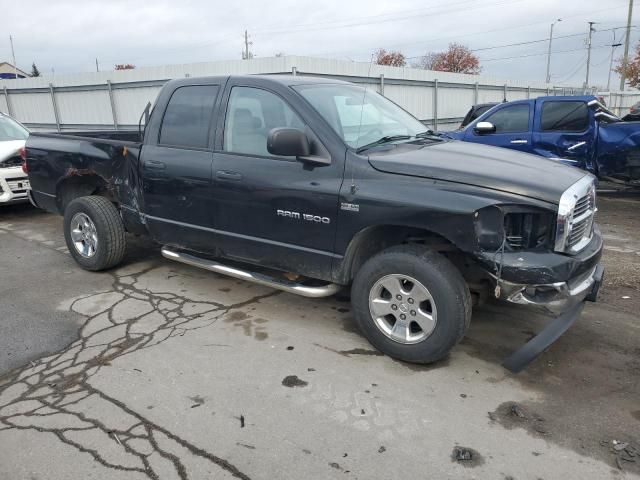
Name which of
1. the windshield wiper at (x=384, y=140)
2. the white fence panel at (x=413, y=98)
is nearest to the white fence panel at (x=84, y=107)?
the white fence panel at (x=413, y=98)

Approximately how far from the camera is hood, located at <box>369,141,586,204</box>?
3.13 metres

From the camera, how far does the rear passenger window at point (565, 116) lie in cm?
841

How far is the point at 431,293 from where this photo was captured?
3287mm

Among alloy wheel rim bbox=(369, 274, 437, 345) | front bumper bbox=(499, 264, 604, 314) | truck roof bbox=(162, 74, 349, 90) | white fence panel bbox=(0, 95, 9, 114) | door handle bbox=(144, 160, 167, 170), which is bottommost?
alloy wheel rim bbox=(369, 274, 437, 345)

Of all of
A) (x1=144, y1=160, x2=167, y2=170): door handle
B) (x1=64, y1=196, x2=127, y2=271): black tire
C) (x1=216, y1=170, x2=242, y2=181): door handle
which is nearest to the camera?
(x1=216, y1=170, x2=242, y2=181): door handle

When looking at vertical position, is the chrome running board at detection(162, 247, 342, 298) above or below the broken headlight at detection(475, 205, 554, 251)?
below

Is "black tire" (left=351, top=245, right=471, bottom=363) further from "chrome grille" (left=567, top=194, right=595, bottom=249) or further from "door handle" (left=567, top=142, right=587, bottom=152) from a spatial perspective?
"door handle" (left=567, top=142, right=587, bottom=152)

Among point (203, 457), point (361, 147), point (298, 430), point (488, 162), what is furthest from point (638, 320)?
point (203, 457)

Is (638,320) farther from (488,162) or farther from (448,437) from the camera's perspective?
(448,437)

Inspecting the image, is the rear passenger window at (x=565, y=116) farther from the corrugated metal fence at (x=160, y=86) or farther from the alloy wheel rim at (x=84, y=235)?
the alloy wheel rim at (x=84, y=235)

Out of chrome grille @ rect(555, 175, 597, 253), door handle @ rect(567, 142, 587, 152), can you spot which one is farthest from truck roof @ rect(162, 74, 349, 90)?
door handle @ rect(567, 142, 587, 152)

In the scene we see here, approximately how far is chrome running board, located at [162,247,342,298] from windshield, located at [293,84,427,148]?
109 centimetres

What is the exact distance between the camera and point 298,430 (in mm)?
2830

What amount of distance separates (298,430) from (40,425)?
58.2 inches
